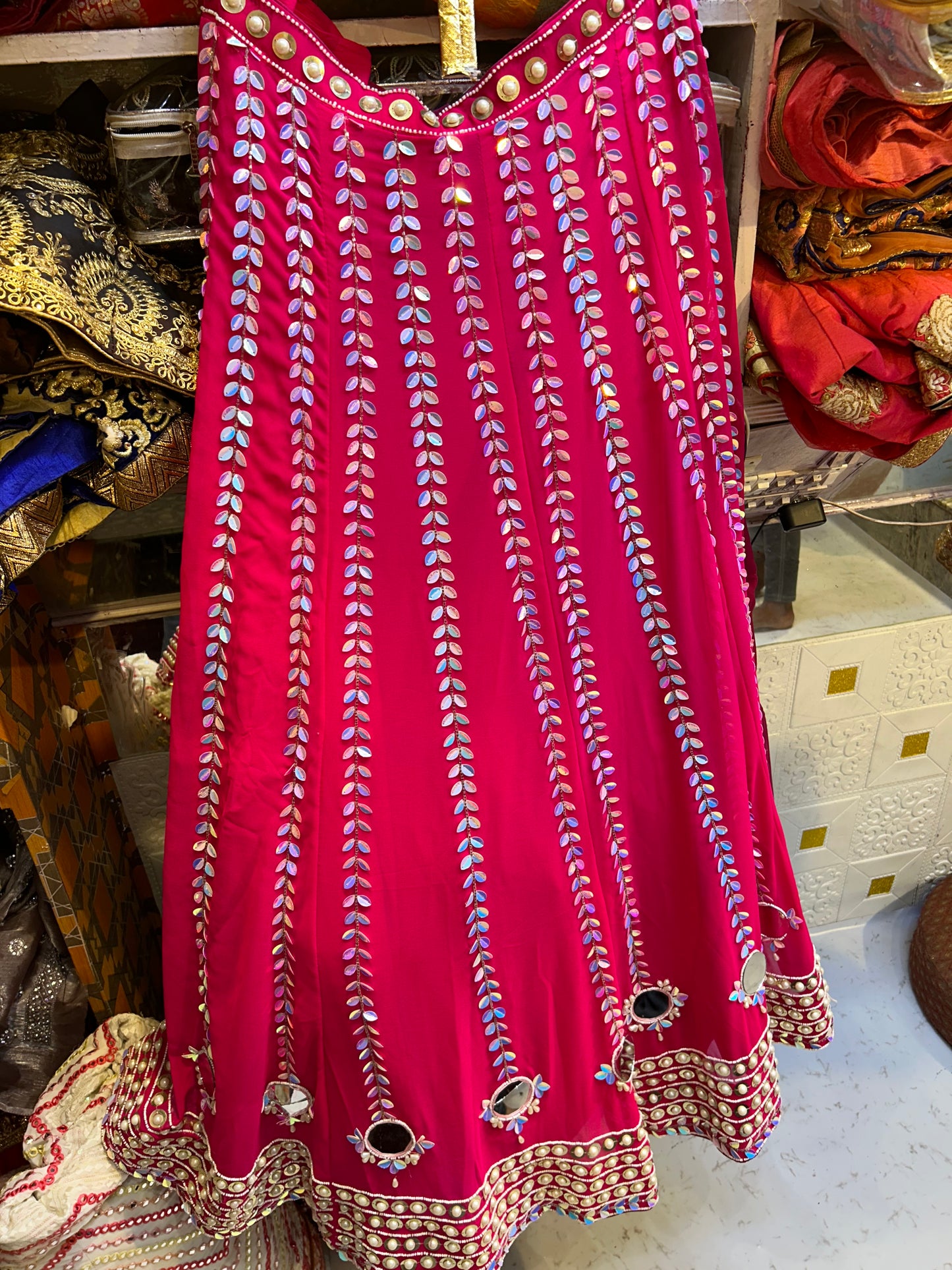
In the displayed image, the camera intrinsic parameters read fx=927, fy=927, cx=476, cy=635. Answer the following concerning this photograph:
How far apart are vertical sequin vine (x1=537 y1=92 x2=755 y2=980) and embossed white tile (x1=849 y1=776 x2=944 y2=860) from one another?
0.73 meters

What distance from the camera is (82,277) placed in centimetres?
75

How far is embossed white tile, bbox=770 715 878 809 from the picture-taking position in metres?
1.46

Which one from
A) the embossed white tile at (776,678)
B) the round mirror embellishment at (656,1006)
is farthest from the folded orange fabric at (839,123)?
the round mirror embellishment at (656,1006)

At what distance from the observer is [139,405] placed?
0.81m

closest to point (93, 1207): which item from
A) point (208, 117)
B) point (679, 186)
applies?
point (208, 117)

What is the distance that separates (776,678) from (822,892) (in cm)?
47

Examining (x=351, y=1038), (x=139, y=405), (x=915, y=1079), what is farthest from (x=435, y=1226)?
(x=915, y=1079)

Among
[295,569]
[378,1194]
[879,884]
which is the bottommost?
[879,884]

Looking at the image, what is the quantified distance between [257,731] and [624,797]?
0.36 metres

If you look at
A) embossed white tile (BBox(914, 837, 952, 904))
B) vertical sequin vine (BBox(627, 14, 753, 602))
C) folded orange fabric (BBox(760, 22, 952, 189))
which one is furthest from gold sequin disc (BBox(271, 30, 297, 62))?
embossed white tile (BBox(914, 837, 952, 904))

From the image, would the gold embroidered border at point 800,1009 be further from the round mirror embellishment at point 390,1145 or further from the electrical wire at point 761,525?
the electrical wire at point 761,525

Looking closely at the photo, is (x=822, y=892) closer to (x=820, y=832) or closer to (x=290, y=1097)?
(x=820, y=832)

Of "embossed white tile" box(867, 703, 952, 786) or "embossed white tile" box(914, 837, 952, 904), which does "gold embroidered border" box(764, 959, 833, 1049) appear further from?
"embossed white tile" box(914, 837, 952, 904)

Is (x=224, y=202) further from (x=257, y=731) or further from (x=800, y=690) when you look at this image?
(x=800, y=690)
